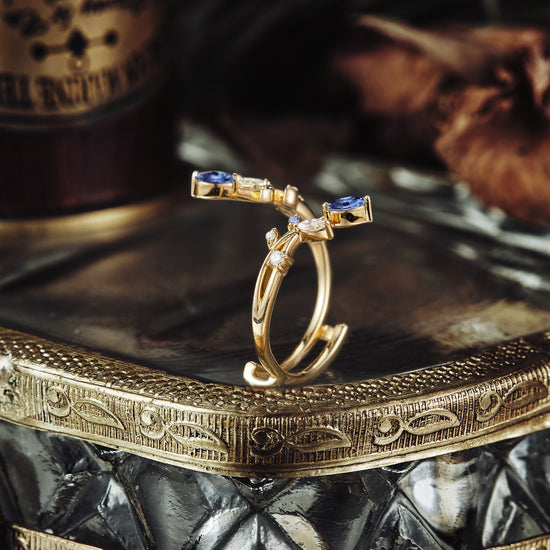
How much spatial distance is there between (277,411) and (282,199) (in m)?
0.10

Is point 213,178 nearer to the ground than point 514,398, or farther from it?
farther from it

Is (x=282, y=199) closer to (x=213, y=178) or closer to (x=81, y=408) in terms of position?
(x=213, y=178)

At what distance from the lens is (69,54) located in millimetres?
502

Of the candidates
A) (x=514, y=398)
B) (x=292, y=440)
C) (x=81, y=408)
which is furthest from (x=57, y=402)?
→ (x=514, y=398)

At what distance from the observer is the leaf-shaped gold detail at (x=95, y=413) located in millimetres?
346

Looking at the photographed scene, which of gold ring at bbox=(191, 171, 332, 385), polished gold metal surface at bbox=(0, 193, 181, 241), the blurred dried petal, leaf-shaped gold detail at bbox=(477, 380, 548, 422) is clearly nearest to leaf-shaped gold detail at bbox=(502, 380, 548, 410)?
leaf-shaped gold detail at bbox=(477, 380, 548, 422)

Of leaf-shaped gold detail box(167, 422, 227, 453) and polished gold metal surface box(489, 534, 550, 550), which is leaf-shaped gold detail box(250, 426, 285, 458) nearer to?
leaf-shaped gold detail box(167, 422, 227, 453)

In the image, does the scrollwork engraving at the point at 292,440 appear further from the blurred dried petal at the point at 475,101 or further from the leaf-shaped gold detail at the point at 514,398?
the blurred dried petal at the point at 475,101

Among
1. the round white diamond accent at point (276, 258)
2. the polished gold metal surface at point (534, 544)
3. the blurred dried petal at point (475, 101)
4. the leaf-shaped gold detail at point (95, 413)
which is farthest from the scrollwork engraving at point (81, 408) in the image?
the blurred dried petal at point (475, 101)

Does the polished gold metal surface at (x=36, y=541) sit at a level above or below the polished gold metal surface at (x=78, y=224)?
below

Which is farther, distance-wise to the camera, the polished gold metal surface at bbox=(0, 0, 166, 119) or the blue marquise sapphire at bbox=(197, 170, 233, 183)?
the polished gold metal surface at bbox=(0, 0, 166, 119)

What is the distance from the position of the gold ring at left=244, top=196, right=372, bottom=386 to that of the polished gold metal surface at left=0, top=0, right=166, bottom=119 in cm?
24

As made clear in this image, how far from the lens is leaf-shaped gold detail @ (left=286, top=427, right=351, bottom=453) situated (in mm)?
328

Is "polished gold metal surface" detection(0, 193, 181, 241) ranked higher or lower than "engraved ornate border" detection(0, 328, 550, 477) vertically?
lower
